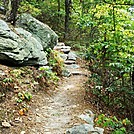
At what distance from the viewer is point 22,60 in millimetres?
7137

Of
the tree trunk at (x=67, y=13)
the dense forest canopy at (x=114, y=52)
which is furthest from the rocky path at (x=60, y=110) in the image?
the tree trunk at (x=67, y=13)

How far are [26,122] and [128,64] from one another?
8.18 feet

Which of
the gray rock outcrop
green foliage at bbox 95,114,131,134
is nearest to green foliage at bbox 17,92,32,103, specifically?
the gray rock outcrop

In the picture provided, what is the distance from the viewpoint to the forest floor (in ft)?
15.7

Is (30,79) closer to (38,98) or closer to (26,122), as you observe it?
(38,98)

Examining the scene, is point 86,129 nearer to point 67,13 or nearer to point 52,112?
point 52,112

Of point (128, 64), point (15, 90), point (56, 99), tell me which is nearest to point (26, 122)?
A: point (15, 90)

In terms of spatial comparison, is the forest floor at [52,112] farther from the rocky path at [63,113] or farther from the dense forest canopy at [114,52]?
the dense forest canopy at [114,52]

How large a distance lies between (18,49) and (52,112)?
7.84ft

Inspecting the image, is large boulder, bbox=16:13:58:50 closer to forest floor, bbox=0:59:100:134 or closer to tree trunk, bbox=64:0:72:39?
forest floor, bbox=0:59:100:134

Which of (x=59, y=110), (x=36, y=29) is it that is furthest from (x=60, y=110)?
(x=36, y=29)

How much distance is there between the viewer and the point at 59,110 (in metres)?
5.97

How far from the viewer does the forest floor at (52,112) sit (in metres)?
4.79

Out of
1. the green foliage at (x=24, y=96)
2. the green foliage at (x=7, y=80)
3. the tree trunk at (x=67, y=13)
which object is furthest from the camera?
the tree trunk at (x=67, y=13)
